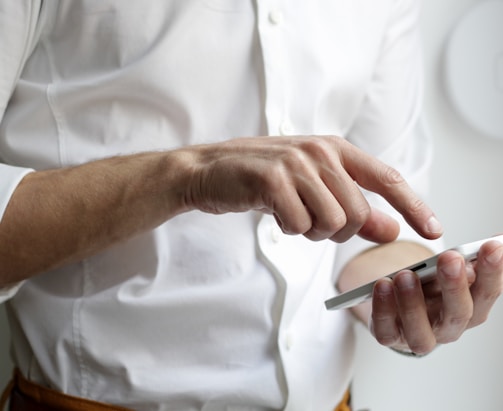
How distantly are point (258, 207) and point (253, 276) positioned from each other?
0.70ft

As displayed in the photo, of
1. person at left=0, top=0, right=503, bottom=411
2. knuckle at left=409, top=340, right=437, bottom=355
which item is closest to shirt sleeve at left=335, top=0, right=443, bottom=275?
person at left=0, top=0, right=503, bottom=411

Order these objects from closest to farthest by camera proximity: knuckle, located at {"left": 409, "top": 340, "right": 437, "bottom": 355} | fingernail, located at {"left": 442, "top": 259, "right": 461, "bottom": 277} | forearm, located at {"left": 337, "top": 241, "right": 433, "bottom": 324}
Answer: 1. fingernail, located at {"left": 442, "top": 259, "right": 461, "bottom": 277}
2. knuckle, located at {"left": 409, "top": 340, "right": 437, "bottom": 355}
3. forearm, located at {"left": 337, "top": 241, "right": 433, "bottom": 324}

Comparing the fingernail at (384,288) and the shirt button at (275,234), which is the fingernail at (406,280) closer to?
the fingernail at (384,288)

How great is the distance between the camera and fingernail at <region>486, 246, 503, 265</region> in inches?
26.0

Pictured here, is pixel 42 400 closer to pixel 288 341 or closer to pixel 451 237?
pixel 288 341

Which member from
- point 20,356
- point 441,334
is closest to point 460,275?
point 441,334

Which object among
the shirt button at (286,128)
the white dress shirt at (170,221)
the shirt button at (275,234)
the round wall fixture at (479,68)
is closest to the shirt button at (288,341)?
the white dress shirt at (170,221)

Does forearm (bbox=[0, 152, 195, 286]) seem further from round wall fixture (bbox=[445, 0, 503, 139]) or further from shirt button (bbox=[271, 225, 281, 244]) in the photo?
round wall fixture (bbox=[445, 0, 503, 139])

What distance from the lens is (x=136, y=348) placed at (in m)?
0.81

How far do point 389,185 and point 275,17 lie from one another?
0.26m

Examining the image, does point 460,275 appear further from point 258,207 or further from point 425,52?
point 425,52

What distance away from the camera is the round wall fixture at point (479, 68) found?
117 cm

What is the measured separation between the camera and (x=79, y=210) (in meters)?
0.71

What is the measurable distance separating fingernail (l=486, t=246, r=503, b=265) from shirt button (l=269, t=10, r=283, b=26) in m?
0.34
